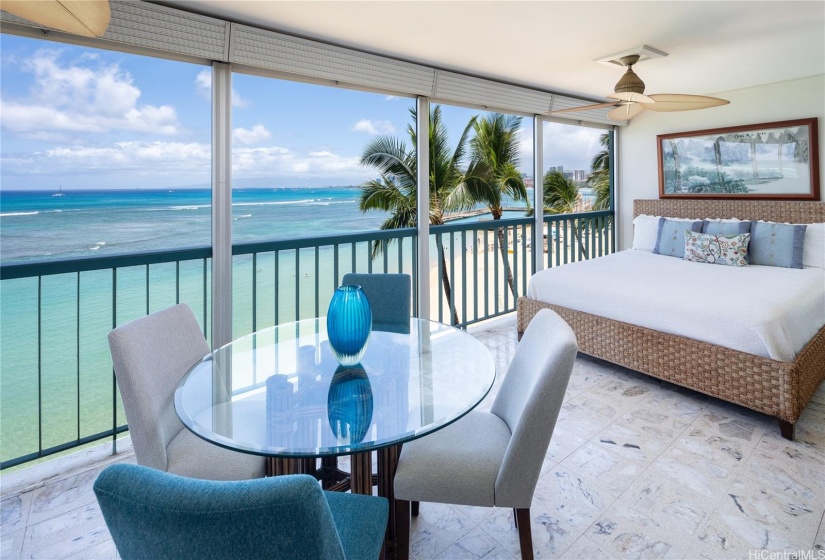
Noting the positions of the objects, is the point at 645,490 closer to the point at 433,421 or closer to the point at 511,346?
the point at 433,421

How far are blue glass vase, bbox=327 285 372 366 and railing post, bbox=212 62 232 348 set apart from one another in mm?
1385

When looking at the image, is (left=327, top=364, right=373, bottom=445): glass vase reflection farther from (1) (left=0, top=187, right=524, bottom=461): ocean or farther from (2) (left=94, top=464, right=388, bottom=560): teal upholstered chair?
(1) (left=0, top=187, right=524, bottom=461): ocean

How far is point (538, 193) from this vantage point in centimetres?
472

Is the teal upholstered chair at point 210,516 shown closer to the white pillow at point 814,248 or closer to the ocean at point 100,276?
the ocean at point 100,276

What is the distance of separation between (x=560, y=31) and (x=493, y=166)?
2241 mm

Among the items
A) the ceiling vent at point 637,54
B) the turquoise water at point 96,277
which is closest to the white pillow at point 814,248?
the ceiling vent at point 637,54

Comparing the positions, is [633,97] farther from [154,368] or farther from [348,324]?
[154,368]

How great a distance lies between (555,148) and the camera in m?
5.19

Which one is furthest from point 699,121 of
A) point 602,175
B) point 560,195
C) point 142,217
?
point 142,217

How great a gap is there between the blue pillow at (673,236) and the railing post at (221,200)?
3958 mm

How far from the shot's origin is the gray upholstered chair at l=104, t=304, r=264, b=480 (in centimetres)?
138

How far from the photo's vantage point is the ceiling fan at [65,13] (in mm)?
1105

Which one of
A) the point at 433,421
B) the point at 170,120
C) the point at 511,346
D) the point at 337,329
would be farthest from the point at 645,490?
the point at 170,120

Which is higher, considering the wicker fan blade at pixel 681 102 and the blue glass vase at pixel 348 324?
the wicker fan blade at pixel 681 102
